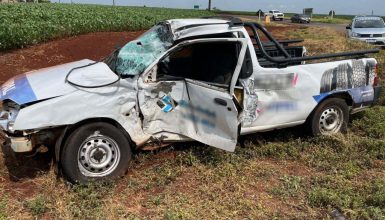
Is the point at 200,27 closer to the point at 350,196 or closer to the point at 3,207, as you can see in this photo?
the point at 350,196

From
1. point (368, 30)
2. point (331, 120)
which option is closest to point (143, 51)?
point (331, 120)

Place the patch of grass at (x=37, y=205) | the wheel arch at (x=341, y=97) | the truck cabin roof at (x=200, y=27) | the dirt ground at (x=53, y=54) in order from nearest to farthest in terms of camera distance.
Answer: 1. the patch of grass at (x=37, y=205)
2. the truck cabin roof at (x=200, y=27)
3. the wheel arch at (x=341, y=97)
4. the dirt ground at (x=53, y=54)

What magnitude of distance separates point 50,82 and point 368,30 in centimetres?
1553

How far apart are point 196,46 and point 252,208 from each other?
2.33 meters

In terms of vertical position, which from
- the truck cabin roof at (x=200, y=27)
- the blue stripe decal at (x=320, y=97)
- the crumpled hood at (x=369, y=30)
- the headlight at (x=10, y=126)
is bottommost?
the headlight at (x=10, y=126)

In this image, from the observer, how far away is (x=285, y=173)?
5.49 m

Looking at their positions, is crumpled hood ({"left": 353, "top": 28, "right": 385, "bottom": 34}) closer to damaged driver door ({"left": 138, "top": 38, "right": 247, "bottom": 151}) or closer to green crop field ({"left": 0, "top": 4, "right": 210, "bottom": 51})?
green crop field ({"left": 0, "top": 4, "right": 210, "bottom": 51})

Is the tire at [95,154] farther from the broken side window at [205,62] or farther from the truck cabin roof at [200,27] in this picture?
the truck cabin roof at [200,27]

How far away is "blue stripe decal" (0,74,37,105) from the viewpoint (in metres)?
4.68

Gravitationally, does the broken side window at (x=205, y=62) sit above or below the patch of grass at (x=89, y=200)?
above

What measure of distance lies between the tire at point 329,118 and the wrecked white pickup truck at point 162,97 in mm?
33

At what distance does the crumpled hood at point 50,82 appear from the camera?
4.75 m

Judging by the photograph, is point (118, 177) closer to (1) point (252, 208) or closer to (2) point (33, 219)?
(2) point (33, 219)

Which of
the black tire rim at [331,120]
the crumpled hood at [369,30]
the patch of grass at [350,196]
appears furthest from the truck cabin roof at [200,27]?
the crumpled hood at [369,30]
